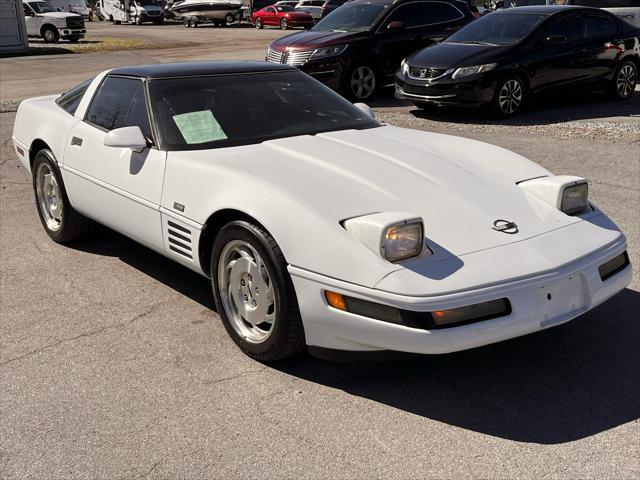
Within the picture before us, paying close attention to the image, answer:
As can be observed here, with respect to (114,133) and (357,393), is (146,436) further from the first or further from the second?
(114,133)

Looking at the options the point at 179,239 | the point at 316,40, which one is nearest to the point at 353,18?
the point at 316,40

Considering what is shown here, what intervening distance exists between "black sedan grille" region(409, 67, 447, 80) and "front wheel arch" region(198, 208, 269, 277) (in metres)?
7.21

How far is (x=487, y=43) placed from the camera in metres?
11.0

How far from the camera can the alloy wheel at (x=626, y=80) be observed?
1165 centimetres

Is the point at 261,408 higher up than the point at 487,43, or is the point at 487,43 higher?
the point at 487,43

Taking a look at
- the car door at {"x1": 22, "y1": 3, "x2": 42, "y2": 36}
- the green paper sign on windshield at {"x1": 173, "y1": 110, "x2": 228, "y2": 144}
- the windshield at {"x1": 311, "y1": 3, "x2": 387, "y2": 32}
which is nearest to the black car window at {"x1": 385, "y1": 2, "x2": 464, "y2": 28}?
the windshield at {"x1": 311, "y1": 3, "x2": 387, "y2": 32}

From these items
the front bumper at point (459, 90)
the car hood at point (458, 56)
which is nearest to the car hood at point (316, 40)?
the car hood at point (458, 56)

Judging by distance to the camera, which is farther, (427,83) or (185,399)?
(427,83)

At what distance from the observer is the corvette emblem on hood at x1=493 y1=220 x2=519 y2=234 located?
11.4ft

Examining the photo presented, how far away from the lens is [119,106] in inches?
193

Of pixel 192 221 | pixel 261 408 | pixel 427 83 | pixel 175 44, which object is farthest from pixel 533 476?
pixel 175 44

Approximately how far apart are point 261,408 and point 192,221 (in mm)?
1085

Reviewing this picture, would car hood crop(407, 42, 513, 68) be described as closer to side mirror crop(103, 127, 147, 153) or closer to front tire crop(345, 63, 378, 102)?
front tire crop(345, 63, 378, 102)

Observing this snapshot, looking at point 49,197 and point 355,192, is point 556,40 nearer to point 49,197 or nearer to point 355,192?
point 49,197
